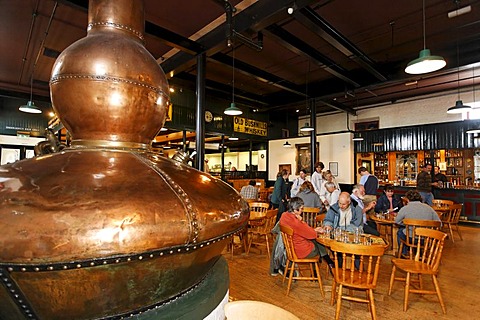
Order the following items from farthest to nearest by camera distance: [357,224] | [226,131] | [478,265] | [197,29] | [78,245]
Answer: [226,131] → [197,29] → [478,265] → [357,224] → [78,245]

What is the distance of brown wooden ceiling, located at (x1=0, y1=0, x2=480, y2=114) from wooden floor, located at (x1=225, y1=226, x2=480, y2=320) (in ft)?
12.1

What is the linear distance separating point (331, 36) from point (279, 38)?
969 millimetres

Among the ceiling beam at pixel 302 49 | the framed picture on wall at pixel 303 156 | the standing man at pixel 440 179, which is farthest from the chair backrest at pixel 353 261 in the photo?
the framed picture on wall at pixel 303 156

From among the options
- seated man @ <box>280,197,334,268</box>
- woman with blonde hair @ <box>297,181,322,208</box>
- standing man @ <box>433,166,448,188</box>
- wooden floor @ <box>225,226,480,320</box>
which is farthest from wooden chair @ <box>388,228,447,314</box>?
standing man @ <box>433,166,448,188</box>

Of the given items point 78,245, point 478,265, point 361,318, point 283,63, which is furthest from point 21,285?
point 283,63

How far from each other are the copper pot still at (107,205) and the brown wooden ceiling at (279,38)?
125 inches

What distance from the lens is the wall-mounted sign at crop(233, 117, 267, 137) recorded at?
10358mm

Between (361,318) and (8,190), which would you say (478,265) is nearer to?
(361,318)

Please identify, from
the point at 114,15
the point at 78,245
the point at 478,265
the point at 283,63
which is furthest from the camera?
the point at 283,63

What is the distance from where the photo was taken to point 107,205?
0.80 metres

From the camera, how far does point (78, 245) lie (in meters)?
0.73

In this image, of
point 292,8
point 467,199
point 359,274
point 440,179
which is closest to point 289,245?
point 359,274

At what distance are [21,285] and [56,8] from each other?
500 centimetres

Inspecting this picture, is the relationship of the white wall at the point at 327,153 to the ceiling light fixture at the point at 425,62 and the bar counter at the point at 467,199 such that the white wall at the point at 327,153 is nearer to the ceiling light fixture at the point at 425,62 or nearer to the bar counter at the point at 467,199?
the bar counter at the point at 467,199
